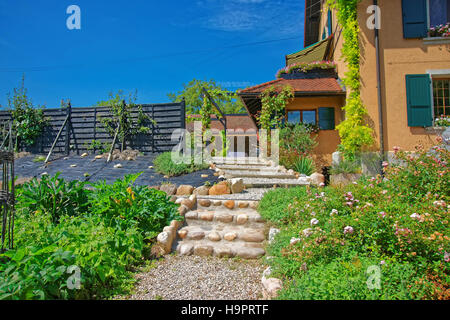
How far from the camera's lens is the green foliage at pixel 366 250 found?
79.9 inches

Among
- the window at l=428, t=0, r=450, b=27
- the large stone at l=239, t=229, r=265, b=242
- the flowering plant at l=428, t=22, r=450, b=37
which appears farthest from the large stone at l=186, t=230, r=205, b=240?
the window at l=428, t=0, r=450, b=27

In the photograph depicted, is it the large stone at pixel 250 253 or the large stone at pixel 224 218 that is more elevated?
the large stone at pixel 224 218

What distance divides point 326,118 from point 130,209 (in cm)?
785

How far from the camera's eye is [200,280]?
302 cm

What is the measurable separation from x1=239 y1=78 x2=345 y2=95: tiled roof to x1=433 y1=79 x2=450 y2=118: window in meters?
2.52

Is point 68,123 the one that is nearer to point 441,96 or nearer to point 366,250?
point 366,250

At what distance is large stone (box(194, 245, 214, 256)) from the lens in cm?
373

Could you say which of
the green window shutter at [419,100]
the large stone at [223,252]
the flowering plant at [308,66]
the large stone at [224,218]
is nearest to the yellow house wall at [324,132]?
the flowering plant at [308,66]

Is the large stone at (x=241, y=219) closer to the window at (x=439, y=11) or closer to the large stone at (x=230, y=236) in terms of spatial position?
the large stone at (x=230, y=236)

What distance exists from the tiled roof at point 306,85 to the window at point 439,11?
309 cm

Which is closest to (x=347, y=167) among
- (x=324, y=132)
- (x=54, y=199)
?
(x=324, y=132)

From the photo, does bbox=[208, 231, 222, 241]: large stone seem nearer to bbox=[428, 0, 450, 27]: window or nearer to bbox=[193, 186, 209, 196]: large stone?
bbox=[193, 186, 209, 196]: large stone

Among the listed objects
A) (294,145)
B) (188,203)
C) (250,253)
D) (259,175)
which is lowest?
(250,253)
